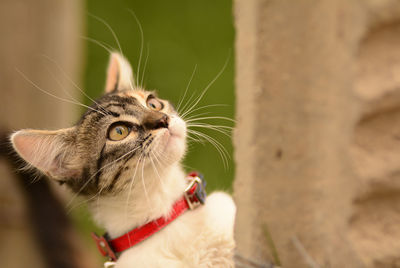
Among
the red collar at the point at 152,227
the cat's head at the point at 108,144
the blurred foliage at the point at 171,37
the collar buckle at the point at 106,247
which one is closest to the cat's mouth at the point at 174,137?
the cat's head at the point at 108,144

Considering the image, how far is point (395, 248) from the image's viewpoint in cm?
50

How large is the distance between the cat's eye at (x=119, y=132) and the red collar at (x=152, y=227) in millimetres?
210

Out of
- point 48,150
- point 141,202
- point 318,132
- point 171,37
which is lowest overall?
point 141,202

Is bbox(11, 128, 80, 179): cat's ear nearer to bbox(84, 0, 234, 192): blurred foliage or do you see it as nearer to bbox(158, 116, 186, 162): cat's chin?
bbox(158, 116, 186, 162): cat's chin

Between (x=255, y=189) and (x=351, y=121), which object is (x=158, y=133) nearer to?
(x=255, y=189)

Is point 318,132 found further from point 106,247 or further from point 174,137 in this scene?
point 106,247

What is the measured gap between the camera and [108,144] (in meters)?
0.96

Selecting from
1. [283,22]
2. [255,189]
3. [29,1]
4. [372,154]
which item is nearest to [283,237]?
[255,189]

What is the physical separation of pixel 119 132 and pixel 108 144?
0.04m

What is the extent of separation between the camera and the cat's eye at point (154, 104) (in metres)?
1.07

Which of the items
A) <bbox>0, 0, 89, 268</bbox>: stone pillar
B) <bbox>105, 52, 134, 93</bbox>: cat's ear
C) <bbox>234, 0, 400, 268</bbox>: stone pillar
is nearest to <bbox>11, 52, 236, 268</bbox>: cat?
<bbox>105, 52, 134, 93</bbox>: cat's ear

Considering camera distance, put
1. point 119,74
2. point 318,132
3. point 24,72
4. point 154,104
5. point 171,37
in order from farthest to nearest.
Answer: point 171,37, point 24,72, point 119,74, point 154,104, point 318,132

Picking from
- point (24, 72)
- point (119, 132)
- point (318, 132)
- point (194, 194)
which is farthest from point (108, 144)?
point (24, 72)

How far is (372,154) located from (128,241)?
61 cm
